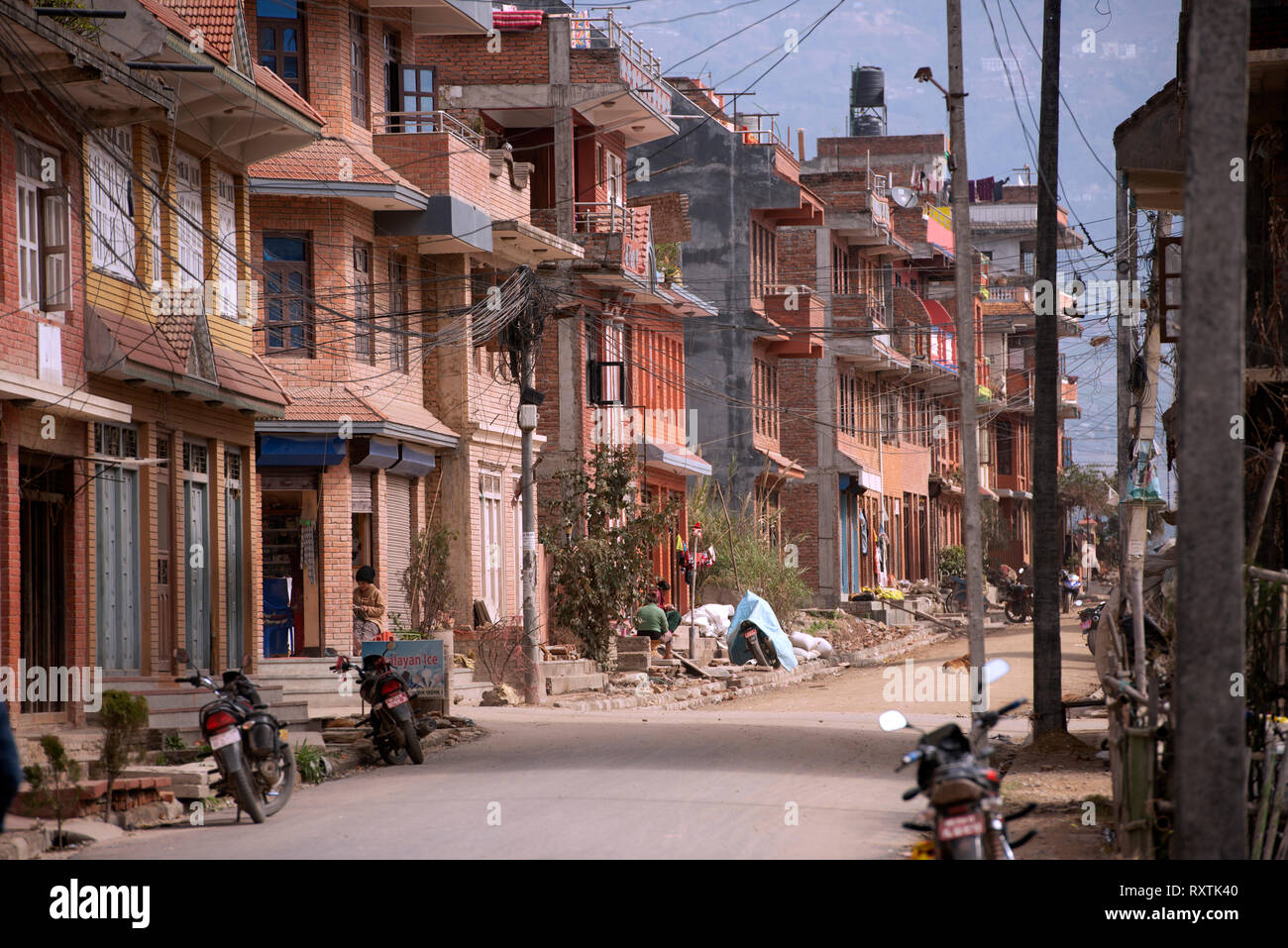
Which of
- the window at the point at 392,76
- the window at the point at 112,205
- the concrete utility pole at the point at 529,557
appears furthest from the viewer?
the window at the point at 392,76

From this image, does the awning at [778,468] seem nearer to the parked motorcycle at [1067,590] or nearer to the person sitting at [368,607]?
the parked motorcycle at [1067,590]

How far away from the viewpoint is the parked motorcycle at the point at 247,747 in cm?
1360

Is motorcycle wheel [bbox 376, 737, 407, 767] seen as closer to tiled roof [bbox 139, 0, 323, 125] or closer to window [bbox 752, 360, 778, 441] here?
tiled roof [bbox 139, 0, 323, 125]

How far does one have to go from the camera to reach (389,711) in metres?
18.0

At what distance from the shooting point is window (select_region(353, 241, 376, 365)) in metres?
29.7

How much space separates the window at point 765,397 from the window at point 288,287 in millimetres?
24307

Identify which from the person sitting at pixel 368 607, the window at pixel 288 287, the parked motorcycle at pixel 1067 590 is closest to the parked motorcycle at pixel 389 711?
the person sitting at pixel 368 607

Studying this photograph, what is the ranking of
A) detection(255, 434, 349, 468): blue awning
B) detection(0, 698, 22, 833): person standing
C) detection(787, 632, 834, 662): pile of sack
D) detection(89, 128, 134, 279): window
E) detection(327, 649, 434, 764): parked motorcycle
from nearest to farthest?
detection(0, 698, 22, 833): person standing → detection(327, 649, 434, 764): parked motorcycle → detection(89, 128, 134, 279): window → detection(255, 434, 349, 468): blue awning → detection(787, 632, 834, 662): pile of sack

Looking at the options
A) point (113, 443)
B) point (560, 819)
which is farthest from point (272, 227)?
point (560, 819)

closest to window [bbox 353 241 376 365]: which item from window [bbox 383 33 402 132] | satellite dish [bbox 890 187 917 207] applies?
window [bbox 383 33 402 132]

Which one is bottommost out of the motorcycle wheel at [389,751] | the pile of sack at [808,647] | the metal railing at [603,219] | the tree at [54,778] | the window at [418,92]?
the pile of sack at [808,647]

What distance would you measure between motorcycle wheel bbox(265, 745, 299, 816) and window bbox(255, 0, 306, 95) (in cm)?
1775

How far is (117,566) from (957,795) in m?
14.1

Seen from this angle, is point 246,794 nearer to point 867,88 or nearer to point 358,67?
point 358,67
